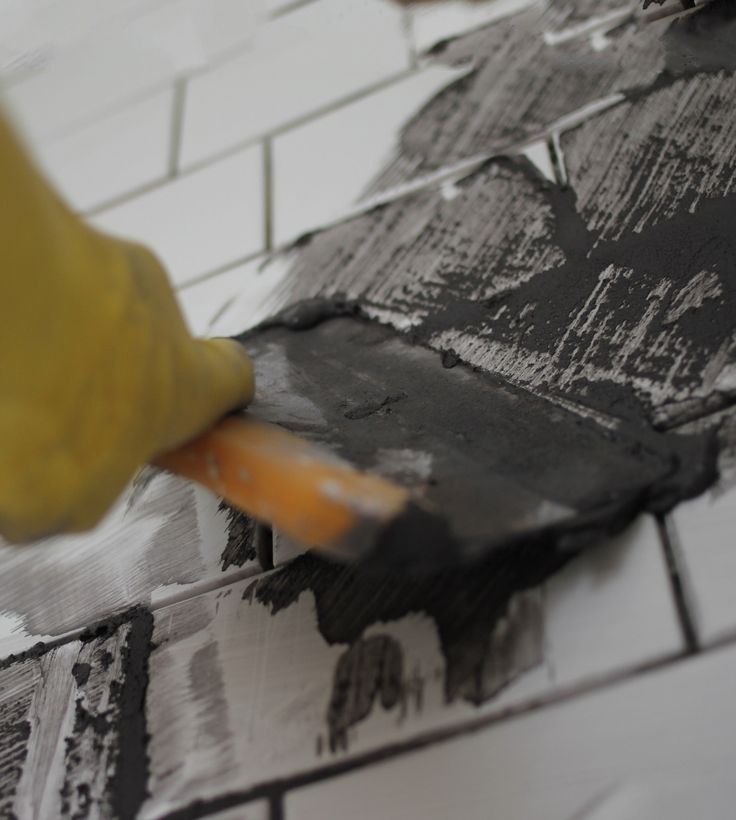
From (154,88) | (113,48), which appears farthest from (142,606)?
(113,48)

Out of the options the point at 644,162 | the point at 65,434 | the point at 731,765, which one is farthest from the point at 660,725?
the point at 644,162

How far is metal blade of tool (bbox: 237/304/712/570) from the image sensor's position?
1.55 feet

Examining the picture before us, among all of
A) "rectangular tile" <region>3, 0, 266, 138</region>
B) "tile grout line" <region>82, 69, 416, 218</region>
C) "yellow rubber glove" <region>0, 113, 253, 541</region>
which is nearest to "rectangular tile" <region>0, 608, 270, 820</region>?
"yellow rubber glove" <region>0, 113, 253, 541</region>

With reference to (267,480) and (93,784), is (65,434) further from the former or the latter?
(93,784)

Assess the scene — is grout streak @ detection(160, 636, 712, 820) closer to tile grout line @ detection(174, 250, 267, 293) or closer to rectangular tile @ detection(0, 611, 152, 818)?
rectangular tile @ detection(0, 611, 152, 818)

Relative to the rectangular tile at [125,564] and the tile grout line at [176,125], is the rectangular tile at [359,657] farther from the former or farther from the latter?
the tile grout line at [176,125]

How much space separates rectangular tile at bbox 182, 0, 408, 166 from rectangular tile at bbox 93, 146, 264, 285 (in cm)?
5

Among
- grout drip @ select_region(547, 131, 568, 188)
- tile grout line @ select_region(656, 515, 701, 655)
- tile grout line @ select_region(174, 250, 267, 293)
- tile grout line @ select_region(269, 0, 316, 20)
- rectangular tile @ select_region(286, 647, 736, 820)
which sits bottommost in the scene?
rectangular tile @ select_region(286, 647, 736, 820)

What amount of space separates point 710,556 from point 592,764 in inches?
6.0

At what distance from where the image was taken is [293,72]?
1.10 metres

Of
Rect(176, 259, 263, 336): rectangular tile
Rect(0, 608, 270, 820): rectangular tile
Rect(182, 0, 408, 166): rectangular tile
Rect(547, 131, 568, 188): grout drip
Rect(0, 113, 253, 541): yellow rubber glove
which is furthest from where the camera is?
Rect(182, 0, 408, 166): rectangular tile

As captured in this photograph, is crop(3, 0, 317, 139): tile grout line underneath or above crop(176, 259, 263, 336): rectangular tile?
above

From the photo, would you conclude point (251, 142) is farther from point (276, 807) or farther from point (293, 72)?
point (276, 807)

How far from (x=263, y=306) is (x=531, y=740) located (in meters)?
0.58
